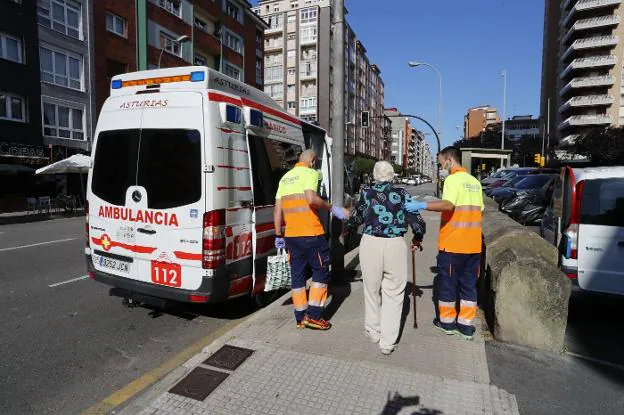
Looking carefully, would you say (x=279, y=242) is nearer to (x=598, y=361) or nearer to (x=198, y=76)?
(x=198, y=76)

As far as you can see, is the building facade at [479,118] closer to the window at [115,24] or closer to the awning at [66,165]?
the window at [115,24]

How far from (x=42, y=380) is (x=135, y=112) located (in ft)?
8.64

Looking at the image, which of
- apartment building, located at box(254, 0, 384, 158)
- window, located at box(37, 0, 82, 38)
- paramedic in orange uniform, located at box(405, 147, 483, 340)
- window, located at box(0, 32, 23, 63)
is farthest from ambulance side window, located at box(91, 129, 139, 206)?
apartment building, located at box(254, 0, 384, 158)

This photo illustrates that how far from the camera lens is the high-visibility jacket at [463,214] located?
422cm

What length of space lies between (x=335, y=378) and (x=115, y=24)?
2871 centimetres

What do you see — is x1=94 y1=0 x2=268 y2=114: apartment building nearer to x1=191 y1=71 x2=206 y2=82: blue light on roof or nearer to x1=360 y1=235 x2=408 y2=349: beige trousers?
x1=191 y1=71 x2=206 y2=82: blue light on roof

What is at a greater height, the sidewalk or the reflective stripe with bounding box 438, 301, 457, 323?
the reflective stripe with bounding box 438, 301, 457, 323

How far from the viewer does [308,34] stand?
213ft

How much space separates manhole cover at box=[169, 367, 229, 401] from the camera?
10.3ft

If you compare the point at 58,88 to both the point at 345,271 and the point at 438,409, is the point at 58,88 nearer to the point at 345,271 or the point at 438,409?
the point at 345,271

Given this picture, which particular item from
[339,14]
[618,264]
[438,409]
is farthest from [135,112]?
[618,264]

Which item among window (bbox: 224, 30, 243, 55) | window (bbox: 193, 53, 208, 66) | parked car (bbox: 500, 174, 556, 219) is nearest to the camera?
parked car (bbox: 500, 174, 556, 219)

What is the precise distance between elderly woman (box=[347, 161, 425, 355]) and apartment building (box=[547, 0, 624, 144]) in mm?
62690

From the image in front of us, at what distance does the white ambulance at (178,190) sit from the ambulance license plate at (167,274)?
0.01 meters
